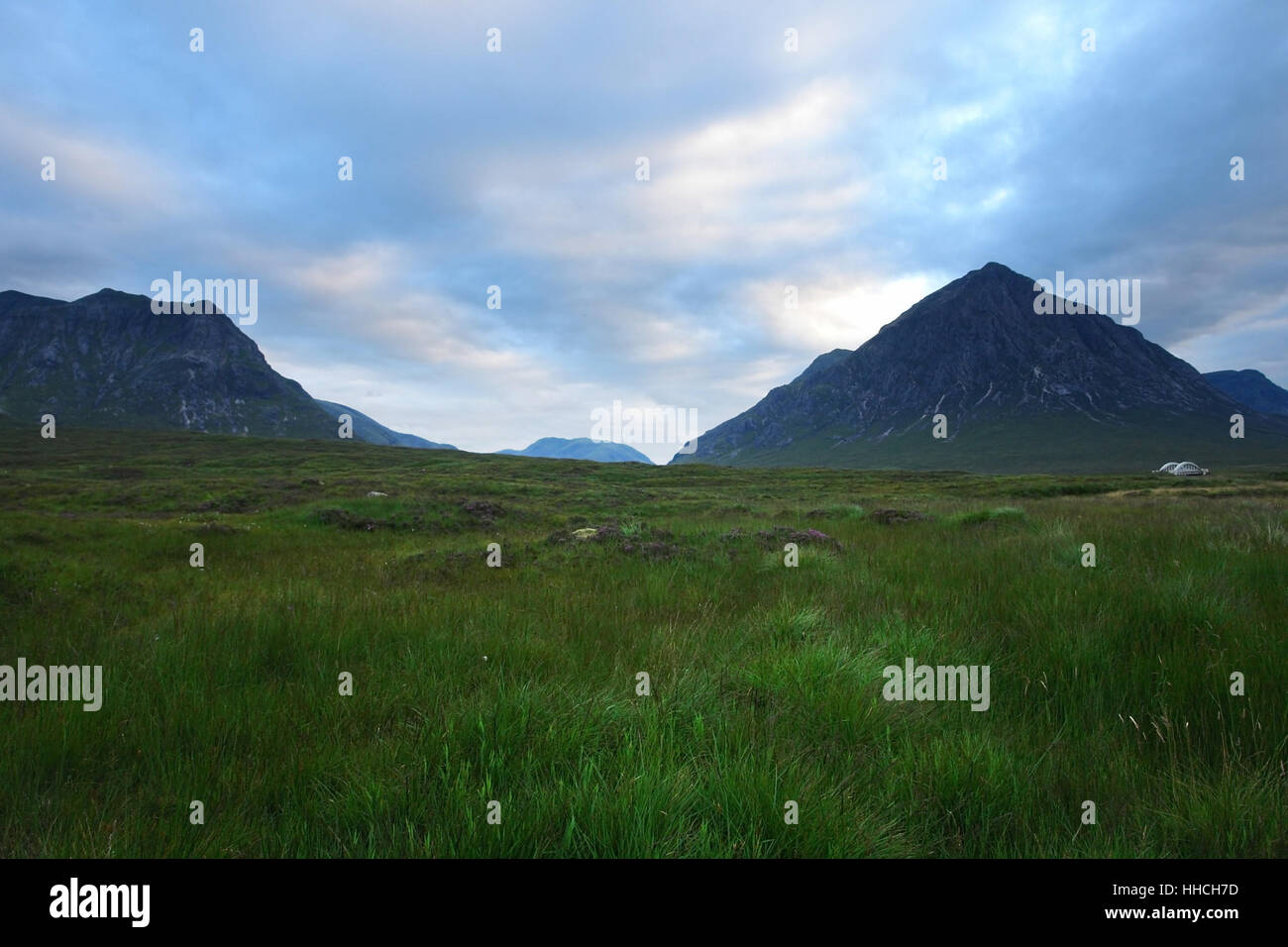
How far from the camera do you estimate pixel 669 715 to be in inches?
117

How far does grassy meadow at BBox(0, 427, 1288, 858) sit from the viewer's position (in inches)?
82.7

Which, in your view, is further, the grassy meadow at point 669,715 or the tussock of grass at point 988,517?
the tussock of grass at point 988,517

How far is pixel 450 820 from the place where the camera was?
2.06 m

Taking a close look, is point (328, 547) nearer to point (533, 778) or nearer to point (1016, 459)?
point (533, 778)

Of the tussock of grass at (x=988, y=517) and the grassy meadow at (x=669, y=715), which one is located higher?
the tussock of grass at (x=988, y=517)

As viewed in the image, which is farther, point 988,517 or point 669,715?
point 988,517

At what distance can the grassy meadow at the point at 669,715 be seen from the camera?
2102 mm

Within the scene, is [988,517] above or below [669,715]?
above

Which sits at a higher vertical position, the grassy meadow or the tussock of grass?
the tussock of grass

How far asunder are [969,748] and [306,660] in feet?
14.9

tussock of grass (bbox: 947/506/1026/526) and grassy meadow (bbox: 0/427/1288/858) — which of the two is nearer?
grassy meadow (bbox: 0/427/1288/858)
